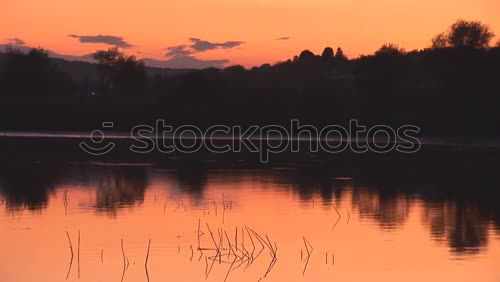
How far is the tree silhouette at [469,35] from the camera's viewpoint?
133 meters

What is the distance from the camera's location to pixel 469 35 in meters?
134

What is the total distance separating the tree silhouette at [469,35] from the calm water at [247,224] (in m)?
85.5

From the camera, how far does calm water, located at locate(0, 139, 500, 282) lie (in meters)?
19.7

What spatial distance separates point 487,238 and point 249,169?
27502mm

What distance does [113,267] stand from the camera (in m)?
19.5

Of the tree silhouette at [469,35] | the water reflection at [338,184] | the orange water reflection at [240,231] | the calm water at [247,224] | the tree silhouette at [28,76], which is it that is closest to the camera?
the orange water reflection at [240,231]

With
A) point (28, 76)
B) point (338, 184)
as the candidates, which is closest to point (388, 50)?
point (28, 76)

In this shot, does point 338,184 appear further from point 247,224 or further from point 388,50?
point 388,50

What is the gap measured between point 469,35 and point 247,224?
112464 mm

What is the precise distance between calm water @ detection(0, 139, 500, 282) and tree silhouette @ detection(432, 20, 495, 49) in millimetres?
85457

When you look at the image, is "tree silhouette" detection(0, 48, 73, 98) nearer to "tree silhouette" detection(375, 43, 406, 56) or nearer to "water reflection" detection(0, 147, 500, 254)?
"tree silhouette" detection(375, 43, 406, 56)

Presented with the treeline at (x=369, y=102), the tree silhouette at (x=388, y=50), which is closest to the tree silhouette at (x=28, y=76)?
the treeline at (x=369, y=102)

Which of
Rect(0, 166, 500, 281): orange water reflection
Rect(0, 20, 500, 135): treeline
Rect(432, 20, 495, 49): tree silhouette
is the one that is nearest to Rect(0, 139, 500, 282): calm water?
Rect(0, 166, 500, 281): orange water reflection

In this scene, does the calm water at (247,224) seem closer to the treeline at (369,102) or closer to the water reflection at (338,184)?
the water reflection at (338,184)
